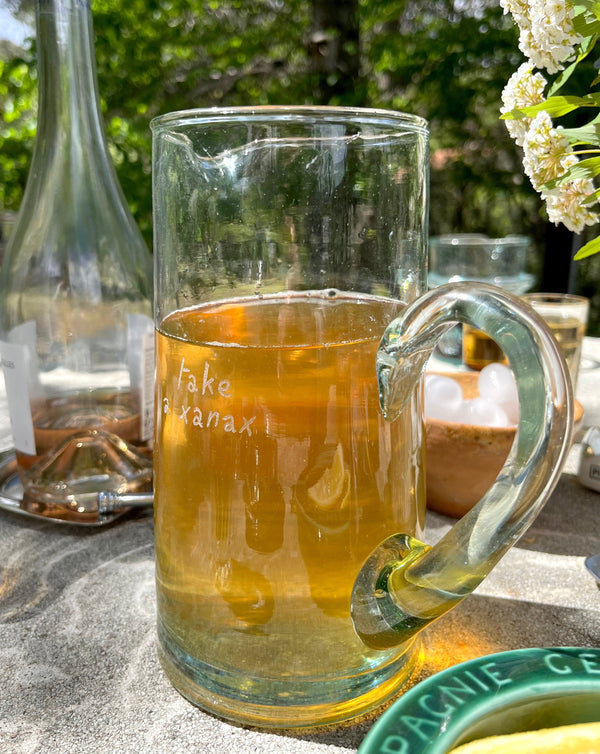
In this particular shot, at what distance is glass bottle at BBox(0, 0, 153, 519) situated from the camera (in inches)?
25.5

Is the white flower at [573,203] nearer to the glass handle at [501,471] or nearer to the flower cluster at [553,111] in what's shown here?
the flower cluster at [553,111]

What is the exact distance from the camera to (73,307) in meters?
0.71

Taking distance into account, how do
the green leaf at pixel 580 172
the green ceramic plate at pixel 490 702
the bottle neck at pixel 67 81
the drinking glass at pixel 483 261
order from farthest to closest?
the drinking glass at pixel 483 261, the bottle neck at pixel 67 81, the green leaf at pixel 580 172, the green ceramic plate at pixel 490 702

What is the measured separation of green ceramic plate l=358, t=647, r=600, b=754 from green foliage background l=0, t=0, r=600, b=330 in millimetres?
2150

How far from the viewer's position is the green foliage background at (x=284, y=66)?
99.8 inches

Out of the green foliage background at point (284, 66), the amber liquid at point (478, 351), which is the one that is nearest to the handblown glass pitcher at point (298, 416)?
the amber liquid at point (478, 351)

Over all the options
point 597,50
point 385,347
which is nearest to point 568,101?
point 385,347

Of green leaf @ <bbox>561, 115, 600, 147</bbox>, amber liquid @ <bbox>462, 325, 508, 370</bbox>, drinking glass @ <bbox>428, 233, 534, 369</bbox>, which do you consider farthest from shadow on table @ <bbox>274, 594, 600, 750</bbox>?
drinking glass @ <bbox>428, 233, 534, 369</bbox>

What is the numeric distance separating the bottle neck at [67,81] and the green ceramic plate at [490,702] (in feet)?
1.88

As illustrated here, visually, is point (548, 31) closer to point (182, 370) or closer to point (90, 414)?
point (182, 370)

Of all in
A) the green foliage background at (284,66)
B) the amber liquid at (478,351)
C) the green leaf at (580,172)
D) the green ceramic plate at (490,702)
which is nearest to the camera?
the green ceramic plate at (490,702)

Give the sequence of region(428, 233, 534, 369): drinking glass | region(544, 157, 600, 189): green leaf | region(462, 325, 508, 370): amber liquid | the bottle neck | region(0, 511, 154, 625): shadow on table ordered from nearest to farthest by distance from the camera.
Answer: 1. region(544, 157, 600, 189): green leaf
2. region(0, 511, 154, 625): shadow on table
3. the bottle neck
4. region(462, 325, 508, 370): amber liquid
5. region(428, 233, 534, 369): drinking glass

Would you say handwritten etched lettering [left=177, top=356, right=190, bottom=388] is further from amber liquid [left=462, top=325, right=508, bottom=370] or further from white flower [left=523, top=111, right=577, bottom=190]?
amber liquid [left=462, top=325, right=508, bottom=370]

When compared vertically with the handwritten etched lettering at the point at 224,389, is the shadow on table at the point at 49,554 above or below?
below
